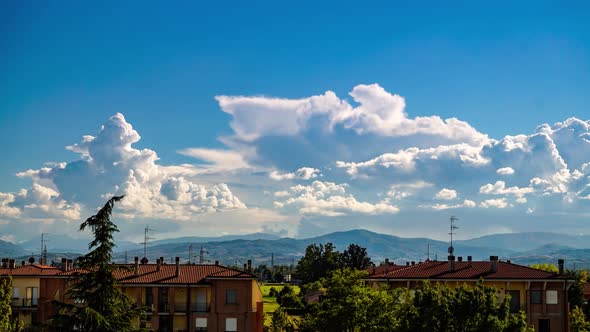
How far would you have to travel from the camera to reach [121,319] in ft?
114

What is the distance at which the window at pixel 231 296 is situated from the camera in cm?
6369

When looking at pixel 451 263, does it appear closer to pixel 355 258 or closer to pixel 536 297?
pixel 536 297

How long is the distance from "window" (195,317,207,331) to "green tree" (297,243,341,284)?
5662 centimetres

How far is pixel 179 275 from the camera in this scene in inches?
2571

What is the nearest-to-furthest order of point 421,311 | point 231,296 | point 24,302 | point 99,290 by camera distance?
point 99,290 < point 421,311 < point 231,296 < point 24,302

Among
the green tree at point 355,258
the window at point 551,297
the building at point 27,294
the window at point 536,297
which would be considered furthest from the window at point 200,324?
the green tree at point 355,258

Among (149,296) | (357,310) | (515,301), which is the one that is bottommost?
(149,296)

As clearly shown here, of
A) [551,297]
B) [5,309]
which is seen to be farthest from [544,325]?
[5,309]

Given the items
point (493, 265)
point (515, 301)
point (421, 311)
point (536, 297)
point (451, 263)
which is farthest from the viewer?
point (451, 263)

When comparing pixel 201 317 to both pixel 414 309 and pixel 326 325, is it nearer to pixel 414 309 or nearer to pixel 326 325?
→ pixel 326 325

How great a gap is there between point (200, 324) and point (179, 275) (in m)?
4.86

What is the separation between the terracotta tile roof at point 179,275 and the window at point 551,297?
24.8 m

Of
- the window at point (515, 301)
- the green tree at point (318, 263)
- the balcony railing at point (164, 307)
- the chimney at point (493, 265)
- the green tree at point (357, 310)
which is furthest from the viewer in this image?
the green tree at point (318, 263)

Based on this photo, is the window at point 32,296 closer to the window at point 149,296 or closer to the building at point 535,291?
the window at point 149,296
